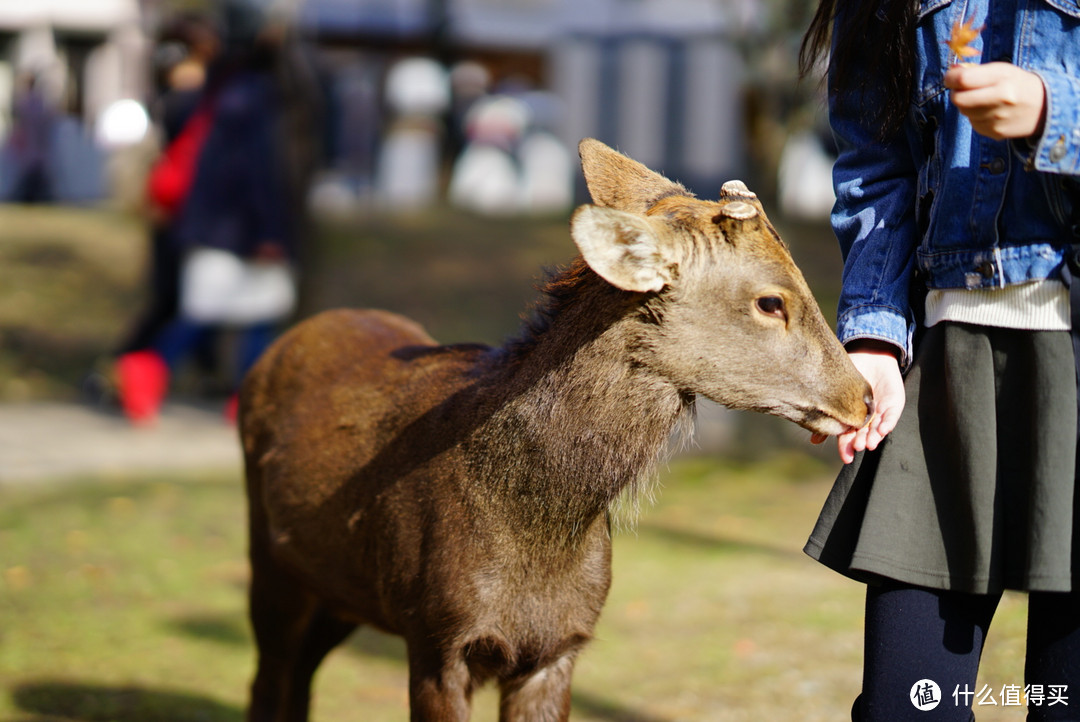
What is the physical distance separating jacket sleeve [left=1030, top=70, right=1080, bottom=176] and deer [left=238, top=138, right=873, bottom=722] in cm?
69

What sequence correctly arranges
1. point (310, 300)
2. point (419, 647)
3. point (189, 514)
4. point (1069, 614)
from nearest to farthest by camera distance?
point (1069, 614), point (419, 647), point (189, 514), point (310, 300)

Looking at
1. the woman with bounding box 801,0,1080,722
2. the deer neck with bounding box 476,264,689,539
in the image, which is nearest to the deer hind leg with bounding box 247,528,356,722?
the deer neck with bounding box 476,264,689,539

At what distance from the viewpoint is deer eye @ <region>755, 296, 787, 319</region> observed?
9.51ft

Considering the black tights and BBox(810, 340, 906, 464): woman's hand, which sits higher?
BBox(810, 340, 906, 464): woman's hand

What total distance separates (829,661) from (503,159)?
2127 centimetres

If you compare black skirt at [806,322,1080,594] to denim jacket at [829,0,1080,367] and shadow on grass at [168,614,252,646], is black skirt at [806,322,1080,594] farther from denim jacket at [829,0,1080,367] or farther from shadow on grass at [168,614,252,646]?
shadow on grass at [168,614,252,646]

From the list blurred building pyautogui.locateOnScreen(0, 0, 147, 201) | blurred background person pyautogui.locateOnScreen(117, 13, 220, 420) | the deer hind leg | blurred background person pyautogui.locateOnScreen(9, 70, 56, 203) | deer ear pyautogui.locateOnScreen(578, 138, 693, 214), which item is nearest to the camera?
deer ear pyautogui.locateOnScreen(578, 138, 693, 214)

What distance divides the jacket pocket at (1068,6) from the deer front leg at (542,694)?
2.02m

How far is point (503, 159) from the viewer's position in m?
25.8

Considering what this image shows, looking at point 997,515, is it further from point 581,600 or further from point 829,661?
point 829,661

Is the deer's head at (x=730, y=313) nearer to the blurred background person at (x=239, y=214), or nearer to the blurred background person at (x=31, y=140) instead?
the blurred background person at (x=239, y=214)

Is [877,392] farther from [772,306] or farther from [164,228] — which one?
[164,228]

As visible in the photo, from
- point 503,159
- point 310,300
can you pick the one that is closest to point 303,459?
point 310,300

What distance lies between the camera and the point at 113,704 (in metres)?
4.98
